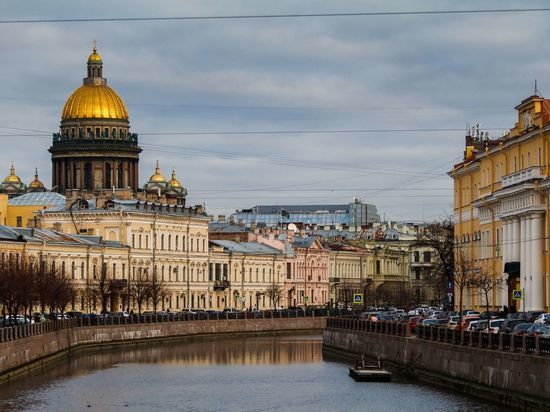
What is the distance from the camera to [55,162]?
469ft

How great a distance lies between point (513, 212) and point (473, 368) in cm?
2791

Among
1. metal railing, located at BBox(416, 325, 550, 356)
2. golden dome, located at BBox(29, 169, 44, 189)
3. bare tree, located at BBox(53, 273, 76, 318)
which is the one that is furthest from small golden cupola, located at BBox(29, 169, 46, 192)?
metal railing, located at BBox(416, 325, 550, 356)

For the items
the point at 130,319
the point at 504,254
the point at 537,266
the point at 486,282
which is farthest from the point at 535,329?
the point at 130,319

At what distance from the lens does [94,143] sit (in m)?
140

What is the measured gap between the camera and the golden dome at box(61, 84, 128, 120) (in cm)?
13950

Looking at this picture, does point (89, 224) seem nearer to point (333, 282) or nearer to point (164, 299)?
point (164, 299)

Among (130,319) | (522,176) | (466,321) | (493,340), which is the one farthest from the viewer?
(130,319)

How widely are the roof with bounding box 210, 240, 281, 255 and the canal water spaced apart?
54689mm

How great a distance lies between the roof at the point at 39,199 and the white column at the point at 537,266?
208 feet

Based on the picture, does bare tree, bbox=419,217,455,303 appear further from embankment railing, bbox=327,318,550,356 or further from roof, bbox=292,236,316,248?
embankment railing, bbox=327,318,550,356

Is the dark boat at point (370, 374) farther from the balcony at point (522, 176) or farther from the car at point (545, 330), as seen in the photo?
the balcony at point (522, 176)

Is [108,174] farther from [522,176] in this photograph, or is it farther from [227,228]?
[522,176]

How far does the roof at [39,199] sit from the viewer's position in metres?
130

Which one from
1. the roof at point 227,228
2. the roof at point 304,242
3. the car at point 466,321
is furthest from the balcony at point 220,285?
the car at point 466,321
